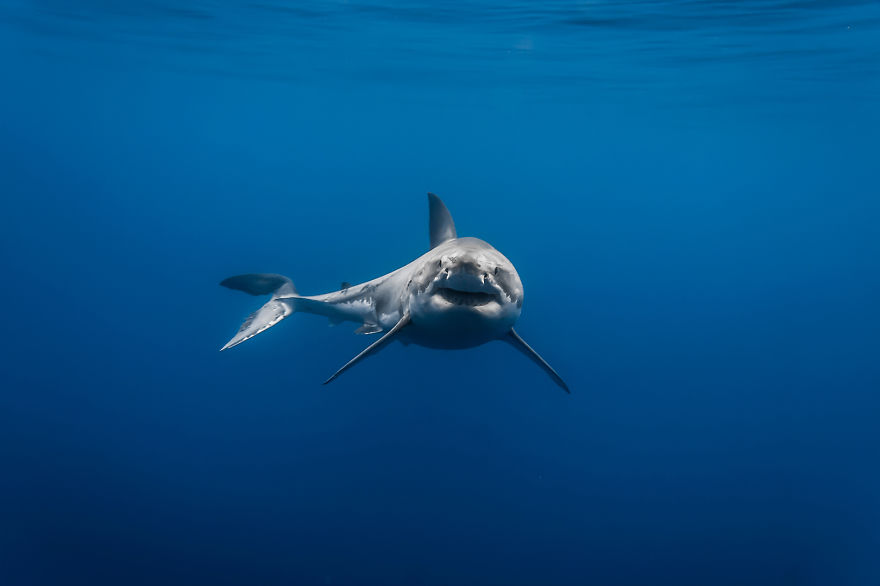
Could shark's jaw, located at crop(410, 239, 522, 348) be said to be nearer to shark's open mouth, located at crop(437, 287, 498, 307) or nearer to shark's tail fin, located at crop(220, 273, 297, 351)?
shark's open mouth, located at crop(437, 287, 498, 307)

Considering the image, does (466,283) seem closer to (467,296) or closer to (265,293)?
(467,296)

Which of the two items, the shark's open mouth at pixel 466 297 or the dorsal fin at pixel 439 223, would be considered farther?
the dorsal fin at pixel 439 223

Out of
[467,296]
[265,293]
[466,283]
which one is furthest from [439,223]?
[265,293]

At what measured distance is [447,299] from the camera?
467 cm

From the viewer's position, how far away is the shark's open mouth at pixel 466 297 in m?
4.66

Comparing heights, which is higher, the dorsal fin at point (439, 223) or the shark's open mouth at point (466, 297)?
the dorsal fin at point (439, 223)

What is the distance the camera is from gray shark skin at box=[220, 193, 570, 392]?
4.57m

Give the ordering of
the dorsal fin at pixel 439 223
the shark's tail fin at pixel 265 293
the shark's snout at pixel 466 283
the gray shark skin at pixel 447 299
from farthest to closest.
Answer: the shark's tail fin at pixel 265 293 → the dorsal fin at pixel 439 223 → the gray shark skin at pixel 447 299 → the shark's snout at pixel 466 283

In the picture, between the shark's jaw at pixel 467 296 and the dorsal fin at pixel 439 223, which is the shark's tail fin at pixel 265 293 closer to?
the dorsal fin at pixel 439 223

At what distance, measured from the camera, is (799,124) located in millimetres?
34219

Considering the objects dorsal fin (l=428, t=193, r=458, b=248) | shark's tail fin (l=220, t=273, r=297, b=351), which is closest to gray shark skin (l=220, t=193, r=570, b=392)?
dorsal fin (l=428, t=193, r=458, b=248)

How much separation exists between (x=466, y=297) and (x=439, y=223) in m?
2.66

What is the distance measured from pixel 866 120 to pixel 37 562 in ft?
140

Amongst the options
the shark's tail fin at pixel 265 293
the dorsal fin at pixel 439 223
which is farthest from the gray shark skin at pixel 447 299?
the shark's tail fin at pixel 265 293
